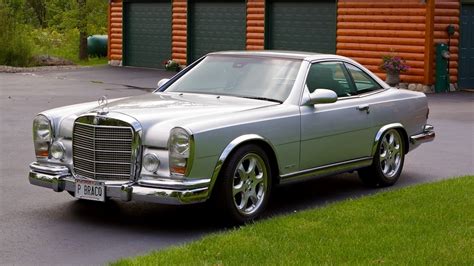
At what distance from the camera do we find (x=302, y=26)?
2655 centimetres

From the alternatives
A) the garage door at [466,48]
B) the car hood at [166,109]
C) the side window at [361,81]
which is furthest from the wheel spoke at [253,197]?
the garage door at [466,48]

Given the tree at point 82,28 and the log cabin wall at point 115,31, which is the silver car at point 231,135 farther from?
the tree at point 82,28

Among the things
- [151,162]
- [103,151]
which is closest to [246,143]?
[151,162]

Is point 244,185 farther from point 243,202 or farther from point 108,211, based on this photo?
point 108,211

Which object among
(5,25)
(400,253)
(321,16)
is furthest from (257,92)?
(5,25)

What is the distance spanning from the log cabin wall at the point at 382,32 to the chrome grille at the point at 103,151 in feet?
51.9

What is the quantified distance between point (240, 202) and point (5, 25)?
26644 mm

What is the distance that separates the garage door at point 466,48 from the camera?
2355 centimetres

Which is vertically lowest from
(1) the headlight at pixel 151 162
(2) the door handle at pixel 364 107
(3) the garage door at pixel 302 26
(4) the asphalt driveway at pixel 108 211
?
(4) the asphalt driveway at pixel 108 211

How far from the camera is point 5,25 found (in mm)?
33219

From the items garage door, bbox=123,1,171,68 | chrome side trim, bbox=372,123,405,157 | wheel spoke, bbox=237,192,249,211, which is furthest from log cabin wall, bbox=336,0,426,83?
wheel spoke, bbox=237,192,249,211

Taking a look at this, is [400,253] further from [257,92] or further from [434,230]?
[257,92]

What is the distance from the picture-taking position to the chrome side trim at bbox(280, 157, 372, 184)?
878 cm

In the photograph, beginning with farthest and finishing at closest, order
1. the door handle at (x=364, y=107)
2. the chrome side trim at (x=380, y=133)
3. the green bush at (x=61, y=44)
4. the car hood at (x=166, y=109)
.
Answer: the green bush at (x=61, y=44)
the chrome side trim at (x=380, y=133)
the door handle at (x=364, y=107)
the car hood at (x=166, y=109)
